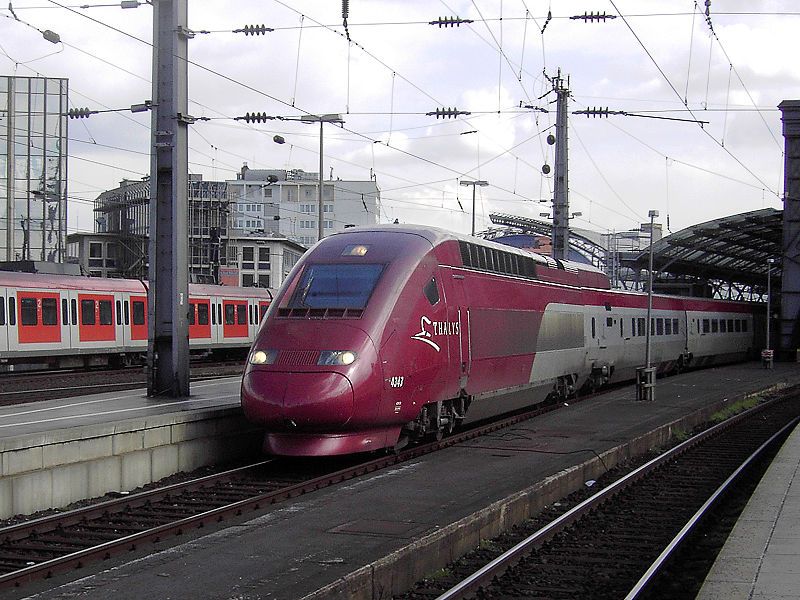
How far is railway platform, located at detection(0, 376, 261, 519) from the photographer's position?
11781 millimetres

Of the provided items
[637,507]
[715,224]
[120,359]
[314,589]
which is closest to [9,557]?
[314,589]

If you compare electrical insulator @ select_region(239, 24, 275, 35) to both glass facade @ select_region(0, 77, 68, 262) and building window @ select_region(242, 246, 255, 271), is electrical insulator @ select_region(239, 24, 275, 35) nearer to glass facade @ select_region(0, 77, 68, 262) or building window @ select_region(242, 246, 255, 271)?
glass facade @ select_region(0, 77, 68, 262)

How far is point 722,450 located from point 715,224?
3258 centimetres

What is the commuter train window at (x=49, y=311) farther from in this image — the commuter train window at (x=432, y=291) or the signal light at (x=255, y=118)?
the commuter train window at (x=432, y=291)

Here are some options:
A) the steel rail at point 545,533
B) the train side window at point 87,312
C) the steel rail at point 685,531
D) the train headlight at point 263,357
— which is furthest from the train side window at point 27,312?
the steel rail at point 685,531

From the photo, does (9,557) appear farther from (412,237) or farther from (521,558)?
(412,237)

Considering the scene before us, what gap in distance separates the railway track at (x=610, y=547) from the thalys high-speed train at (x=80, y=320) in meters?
20.1

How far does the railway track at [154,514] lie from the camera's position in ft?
31.9

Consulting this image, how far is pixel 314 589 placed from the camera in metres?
7.88

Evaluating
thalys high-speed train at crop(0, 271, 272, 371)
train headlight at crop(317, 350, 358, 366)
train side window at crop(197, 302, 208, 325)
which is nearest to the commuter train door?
train headlight at crop(317, 350, 358, 366)

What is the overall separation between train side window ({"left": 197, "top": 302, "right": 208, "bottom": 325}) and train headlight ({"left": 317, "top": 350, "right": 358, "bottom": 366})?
2674cm

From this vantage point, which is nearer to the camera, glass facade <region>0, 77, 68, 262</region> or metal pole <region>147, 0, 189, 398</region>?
metal pole <region>147, 0, 189, 398</region>

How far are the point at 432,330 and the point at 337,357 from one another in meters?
2.40

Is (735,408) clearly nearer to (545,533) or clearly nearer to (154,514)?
(545,533)
